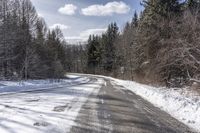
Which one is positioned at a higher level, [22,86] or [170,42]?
[170,42]

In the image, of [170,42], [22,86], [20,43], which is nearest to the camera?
[170,42]

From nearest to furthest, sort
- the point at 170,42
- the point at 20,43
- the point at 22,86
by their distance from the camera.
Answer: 1. the point at 170,42
2. the point at 22,86
3. the point at 20,43

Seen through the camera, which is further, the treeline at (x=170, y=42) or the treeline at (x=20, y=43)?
the treeline at (x=20, y=43)

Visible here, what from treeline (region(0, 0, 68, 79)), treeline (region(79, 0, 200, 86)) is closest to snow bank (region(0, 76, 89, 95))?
treeline (region(0, 0, 68, 79))

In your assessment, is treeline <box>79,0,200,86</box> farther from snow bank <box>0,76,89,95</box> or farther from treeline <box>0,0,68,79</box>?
treeline <box>0,0,68,79</box>

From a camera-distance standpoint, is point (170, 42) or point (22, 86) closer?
point (170, 42)

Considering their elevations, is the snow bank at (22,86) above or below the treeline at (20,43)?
below

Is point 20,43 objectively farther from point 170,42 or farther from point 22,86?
point 170,42

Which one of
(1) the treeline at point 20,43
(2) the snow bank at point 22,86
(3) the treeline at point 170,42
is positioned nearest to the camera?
(3) the treeline at point 170,42

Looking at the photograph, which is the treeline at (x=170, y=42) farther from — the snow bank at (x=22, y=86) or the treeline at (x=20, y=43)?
the treeline at (x=20, y=43)

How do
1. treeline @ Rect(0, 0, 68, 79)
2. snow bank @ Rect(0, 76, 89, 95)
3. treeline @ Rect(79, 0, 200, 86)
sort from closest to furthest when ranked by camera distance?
treeline @ Rect(79, 0, 200, 86), snow bank @ Rect(0, 76, 89, 95), treeline @ Rect(0, 0, 68, 79)

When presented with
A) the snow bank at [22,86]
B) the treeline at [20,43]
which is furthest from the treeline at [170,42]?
the treeline at [20,43]

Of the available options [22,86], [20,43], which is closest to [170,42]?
[22,86]

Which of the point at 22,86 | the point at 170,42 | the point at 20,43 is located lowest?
the point at 22,86
